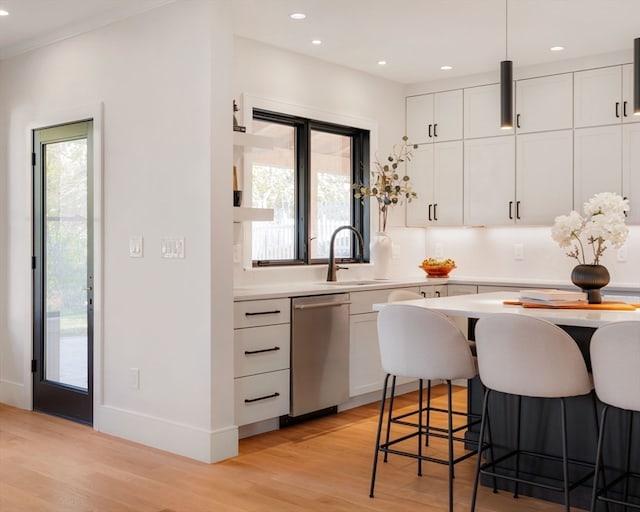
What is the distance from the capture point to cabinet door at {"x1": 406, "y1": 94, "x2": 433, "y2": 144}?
6297 mm

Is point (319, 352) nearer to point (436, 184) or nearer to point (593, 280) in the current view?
point (593, 280)

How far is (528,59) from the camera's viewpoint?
5.56 metres

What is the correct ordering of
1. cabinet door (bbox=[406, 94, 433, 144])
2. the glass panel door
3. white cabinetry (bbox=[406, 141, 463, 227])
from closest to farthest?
the glass panel door < white cabinetry (bbox=[406, 141, 463, 227]) < cabinet door (bbox=[406, 94, 433, 144])

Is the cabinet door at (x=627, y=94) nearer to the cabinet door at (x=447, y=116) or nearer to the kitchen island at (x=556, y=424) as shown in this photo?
the cabinet door at (x=447, y=116)

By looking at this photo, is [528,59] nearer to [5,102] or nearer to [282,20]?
[282,20]

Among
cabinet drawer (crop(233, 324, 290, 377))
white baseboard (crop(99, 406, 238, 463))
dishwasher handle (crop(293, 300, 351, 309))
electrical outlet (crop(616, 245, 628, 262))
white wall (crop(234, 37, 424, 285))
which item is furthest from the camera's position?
electrical outlet (crop(616, 245, 628, 262))

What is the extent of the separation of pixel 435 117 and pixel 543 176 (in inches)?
44.0

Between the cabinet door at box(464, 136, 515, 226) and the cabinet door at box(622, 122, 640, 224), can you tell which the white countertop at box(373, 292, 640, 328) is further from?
the cabinet door at box(464, 136, 515, 226)

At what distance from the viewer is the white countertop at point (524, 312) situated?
2867 millimetres

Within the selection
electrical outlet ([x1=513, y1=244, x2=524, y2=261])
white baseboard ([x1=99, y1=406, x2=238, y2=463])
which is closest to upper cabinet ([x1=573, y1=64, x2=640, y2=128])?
electrical outlet ([x1=513, y1=244, x2=524, y2=261])

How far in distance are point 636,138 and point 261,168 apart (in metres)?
2.74

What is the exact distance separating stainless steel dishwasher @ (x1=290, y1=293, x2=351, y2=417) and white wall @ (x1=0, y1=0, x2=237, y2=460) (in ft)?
2.08

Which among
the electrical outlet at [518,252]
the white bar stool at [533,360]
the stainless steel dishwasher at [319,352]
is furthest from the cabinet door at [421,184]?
the white bar stool at [533,360]

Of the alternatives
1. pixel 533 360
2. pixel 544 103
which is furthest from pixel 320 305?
pixel 544 103
